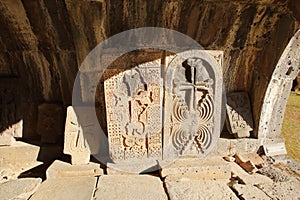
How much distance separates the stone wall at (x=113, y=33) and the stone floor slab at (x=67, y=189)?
1070mm

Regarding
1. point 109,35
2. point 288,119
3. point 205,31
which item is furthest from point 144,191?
point 288,119

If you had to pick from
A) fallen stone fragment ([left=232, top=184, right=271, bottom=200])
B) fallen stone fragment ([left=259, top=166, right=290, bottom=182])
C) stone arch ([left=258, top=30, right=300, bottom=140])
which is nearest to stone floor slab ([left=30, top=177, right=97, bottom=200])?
fallen stone fragment ([left=232, top=184, right=271, bottom=200])

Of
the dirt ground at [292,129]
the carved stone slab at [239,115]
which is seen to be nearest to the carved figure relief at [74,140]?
the carved stone slab at [239,115]

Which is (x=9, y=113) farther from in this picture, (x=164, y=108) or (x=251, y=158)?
(x=251, y=158)

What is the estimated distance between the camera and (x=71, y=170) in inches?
106

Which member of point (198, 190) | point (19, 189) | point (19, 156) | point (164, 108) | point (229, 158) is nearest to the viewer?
point (19, 189)

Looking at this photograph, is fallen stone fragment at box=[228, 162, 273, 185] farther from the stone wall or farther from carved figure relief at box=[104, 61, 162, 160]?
carved figure relief at box=[104, 61, 162, 160]

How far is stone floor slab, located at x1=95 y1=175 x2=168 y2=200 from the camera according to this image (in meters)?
2.30

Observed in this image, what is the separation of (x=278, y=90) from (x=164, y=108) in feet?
5.27

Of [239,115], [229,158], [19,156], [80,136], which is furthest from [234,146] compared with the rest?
[19,156]

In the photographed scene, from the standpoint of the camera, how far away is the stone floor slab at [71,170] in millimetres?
2652

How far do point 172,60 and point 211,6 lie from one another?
699 millimetres

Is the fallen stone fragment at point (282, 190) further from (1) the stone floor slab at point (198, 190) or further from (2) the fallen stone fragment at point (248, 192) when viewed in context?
(1) the stone floor slab at point (198, 190)

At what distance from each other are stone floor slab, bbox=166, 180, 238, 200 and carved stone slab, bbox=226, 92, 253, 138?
93 centimetres
